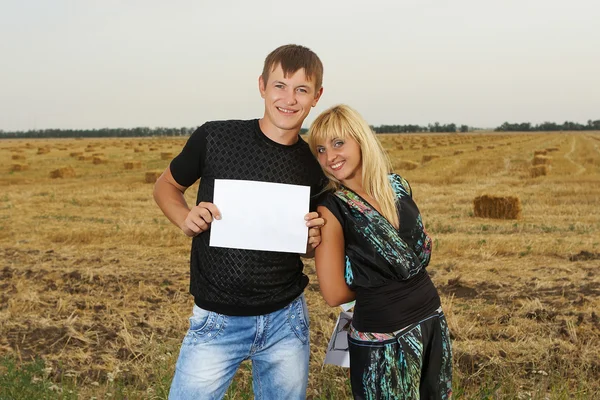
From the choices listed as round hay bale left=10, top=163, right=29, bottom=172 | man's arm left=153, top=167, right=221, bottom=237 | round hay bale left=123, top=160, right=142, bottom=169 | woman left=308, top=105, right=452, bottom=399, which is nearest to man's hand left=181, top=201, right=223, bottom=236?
man's arm left=153, top=167, right=221, bottom=237

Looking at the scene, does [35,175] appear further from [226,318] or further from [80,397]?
[226,318]

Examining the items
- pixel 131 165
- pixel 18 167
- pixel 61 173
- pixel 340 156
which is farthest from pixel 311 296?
pixel 18 167

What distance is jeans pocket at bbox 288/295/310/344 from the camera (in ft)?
8.54

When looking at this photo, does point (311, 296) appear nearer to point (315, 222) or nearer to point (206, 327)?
point (206, 327)

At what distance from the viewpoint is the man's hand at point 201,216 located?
238cm

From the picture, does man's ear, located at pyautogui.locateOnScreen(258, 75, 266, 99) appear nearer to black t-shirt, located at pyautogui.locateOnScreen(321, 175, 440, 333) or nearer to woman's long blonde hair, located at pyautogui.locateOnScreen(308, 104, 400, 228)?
woman's long blonde hair, located at pyautogui.locateOnScreen(308, 104, 400, 228)

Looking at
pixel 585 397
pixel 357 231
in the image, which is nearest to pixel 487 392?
pixel 585 397

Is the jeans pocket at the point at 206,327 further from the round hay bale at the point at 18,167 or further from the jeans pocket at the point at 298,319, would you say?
the round hay bale at the point at 18,167

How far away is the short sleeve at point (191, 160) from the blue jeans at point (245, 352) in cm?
58

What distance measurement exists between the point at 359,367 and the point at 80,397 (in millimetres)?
2453

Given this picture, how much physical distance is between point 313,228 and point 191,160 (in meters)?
0.61

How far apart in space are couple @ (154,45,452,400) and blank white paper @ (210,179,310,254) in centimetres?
5

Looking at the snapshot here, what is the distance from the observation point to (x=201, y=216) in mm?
2396

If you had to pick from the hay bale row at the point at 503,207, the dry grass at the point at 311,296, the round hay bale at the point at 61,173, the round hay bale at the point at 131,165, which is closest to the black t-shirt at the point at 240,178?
the dry grass at the point at 311,296
